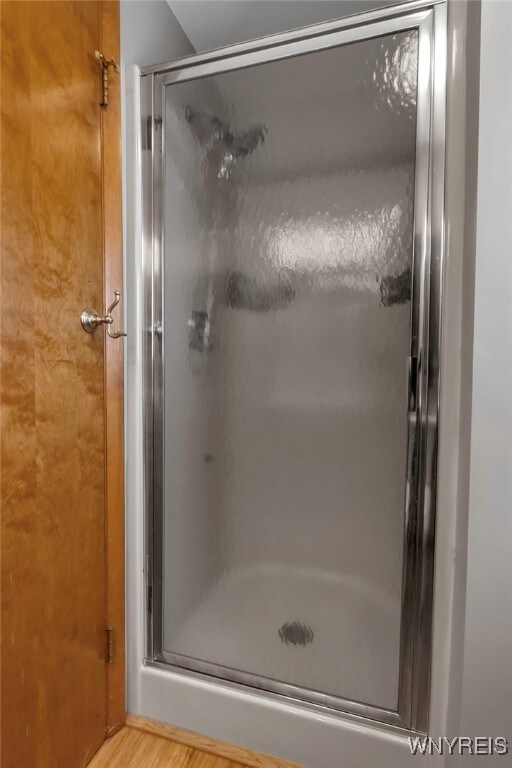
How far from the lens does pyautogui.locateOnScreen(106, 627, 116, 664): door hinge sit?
1.22m

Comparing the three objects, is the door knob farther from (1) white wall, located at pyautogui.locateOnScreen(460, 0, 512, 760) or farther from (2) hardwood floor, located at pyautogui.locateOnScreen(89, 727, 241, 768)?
(2) hardwood floor, located at pyautogui.locateOnScreen(89, 727, 241, 768)

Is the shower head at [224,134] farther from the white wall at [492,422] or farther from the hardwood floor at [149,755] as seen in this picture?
the hardwood floor at [149,755]

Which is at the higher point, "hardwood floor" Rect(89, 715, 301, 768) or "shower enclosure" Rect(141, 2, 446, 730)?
"shower enclosure" Rect(141, 2, 446, 730)

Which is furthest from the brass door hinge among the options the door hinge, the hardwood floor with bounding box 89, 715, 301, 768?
the hardwood floor with bounding box 89, 715, 301, 768

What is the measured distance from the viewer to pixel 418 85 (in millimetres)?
994

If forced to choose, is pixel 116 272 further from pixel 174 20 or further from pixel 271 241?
pixel 174 20

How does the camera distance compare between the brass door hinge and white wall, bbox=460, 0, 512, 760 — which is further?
the brass door hinge

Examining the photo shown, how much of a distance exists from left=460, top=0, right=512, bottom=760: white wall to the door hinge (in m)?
0.91

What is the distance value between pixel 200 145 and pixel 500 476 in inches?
44.9

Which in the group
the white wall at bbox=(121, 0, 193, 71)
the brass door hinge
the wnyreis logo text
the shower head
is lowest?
the wnyreis logo text

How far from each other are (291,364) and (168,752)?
3.72 feet

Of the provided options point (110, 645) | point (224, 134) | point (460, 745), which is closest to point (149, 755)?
point (110, 645)

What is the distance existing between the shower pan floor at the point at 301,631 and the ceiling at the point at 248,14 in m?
1.90

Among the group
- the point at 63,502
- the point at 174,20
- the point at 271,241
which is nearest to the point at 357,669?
the point at 63,502
